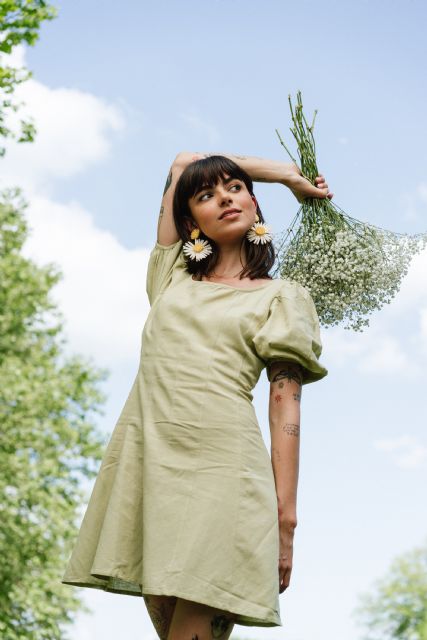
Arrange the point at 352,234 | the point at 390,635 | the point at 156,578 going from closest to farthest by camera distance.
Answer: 1. the point at 156,578
2. the point at 352,234
3. the point at 390,635

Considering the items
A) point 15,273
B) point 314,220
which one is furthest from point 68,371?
point 314,220

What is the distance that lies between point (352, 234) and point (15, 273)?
13791 millimetres

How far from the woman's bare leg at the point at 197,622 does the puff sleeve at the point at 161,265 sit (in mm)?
1096

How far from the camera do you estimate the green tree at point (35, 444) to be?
14.5 m

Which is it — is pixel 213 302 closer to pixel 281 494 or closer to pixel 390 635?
pixel 281 494

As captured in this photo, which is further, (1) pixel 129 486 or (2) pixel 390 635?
(2) pixel 390 635

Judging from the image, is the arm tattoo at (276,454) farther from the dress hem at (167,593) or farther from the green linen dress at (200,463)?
the dress hem at (167,593)

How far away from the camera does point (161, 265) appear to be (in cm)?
312

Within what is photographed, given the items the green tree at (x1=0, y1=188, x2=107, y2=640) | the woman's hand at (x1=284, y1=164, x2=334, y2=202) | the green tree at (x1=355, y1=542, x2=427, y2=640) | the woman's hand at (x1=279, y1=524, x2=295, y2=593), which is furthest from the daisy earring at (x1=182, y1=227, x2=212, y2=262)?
the green tree at (x1=355, y1=542, x2=427, y2=640)

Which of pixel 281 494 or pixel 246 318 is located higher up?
pixel 246 318

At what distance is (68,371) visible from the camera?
55.9 feet

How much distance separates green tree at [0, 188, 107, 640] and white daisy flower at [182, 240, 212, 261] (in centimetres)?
1189

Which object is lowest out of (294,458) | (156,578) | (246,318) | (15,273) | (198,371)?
(156,578)

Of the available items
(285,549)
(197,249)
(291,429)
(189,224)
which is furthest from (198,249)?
(285,549)
